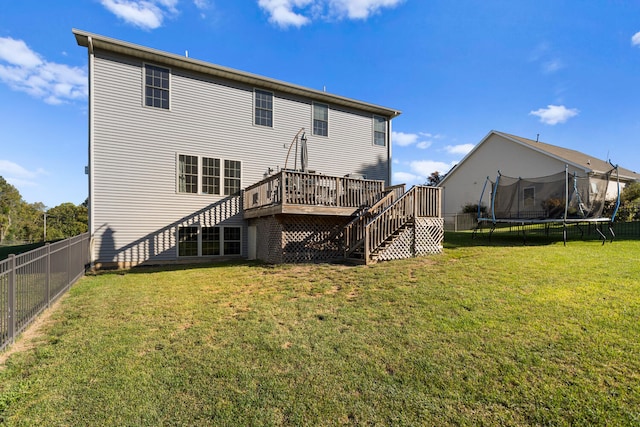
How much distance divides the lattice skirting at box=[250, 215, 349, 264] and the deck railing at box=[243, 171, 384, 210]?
0.64 m

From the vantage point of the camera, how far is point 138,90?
1091 centimetres

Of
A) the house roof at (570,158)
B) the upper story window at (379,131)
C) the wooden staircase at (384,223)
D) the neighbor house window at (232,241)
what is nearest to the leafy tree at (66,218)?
the neighbor house window at (232,241)

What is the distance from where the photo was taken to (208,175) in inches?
469

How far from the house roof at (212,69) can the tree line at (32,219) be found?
3469 centimetres

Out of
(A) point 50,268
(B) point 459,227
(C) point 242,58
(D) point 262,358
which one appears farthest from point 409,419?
(B) point 459,227

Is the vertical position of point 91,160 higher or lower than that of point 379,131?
lower

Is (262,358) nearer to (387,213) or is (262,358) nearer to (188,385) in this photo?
(188,385)

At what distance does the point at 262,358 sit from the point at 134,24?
12.9 metres

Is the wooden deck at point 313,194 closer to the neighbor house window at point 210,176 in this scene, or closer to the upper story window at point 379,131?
the neighbor house window at point 210,176

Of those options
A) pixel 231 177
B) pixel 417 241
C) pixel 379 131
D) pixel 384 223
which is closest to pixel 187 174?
pixel 231 177

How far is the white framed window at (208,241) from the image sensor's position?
11.5 meters

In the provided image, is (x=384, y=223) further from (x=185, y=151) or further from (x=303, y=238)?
(x=185, y=151)

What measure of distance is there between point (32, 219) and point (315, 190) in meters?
63.8

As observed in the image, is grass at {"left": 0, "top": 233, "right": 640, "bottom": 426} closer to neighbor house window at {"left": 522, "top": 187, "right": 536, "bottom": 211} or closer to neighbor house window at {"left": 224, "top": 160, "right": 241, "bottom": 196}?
neighbor house window at {"left": 522, "top": 187, "right": 536, "bottom": 211}
